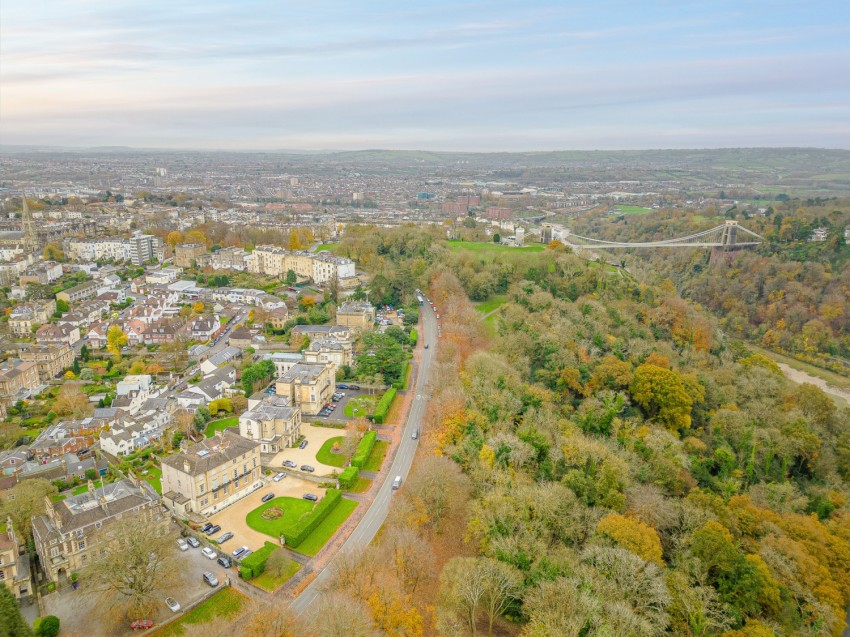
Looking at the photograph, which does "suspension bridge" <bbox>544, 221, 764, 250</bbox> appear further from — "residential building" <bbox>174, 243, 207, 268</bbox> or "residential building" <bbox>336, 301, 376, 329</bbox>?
"residential building" <bbox>174, 243, 207, 268</bbox>

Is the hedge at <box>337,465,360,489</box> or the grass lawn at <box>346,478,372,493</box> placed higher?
the hedge at <box>337,465,360,489</box>

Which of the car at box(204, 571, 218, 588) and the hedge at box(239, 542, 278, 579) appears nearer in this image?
the car at box(204, 571, 218, 588)

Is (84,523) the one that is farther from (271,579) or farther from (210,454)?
(271,579)

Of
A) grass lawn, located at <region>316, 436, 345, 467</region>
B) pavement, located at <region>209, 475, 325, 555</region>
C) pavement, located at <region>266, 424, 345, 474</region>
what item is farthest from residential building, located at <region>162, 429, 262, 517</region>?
grass lawn, located at <region>316, 436, 345, 467</region>

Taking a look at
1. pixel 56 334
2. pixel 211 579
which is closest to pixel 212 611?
pixel 211 579

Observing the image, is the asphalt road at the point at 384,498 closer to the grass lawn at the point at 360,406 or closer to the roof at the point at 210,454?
the grass lawn at the point at 360,406

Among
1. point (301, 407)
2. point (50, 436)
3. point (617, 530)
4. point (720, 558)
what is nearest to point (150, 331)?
point (50, 436)

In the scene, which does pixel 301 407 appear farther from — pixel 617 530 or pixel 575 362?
pixel 617 530
